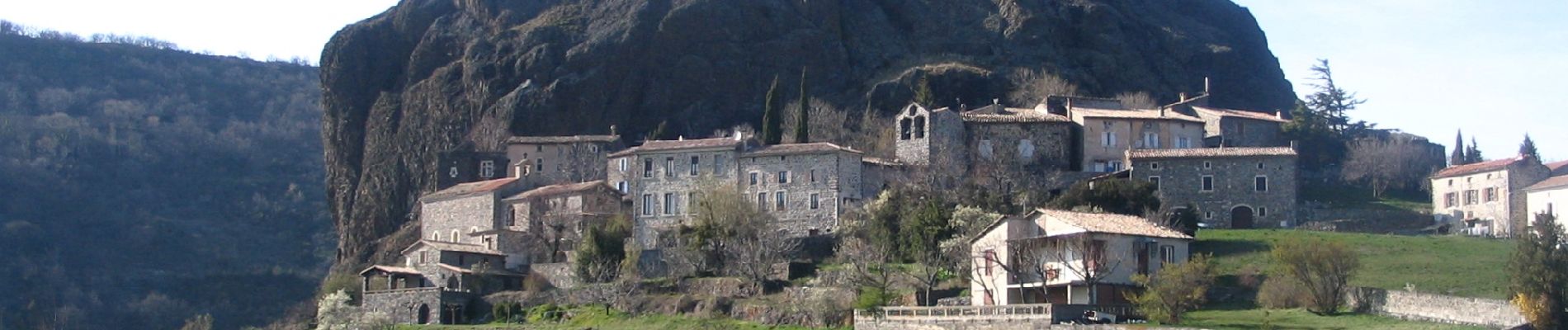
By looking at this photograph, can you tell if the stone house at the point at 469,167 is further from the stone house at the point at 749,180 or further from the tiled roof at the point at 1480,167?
the tiled roof at the point at 1480,167

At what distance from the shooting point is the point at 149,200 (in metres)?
168

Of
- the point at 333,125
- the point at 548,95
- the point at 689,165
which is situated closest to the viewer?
the point at 689,165

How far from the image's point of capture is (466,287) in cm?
8838

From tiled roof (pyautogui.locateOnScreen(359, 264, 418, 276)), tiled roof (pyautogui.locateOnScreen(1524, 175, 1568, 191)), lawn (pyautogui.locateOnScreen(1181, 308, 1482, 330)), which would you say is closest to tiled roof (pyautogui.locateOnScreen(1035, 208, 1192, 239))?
lawn (pyautogui.locateOnScreen(1181, 308, 1482, 330))

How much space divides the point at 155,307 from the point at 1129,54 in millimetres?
65661

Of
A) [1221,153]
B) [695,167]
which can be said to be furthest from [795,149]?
[1221,153]

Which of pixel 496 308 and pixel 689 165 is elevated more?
pixel 689 165

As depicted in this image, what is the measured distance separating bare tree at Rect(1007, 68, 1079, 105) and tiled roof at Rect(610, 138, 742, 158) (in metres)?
18.5

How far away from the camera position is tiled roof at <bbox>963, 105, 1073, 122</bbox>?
94.5m

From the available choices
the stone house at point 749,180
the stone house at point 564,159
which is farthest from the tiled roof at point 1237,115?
the stone house at point 564,159

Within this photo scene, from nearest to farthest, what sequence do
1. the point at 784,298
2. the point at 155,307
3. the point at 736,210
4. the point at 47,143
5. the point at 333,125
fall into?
the point at 784,298 → the point at 736,210 → the point at 333,125 → the point at 155,307 → the point at 47,143

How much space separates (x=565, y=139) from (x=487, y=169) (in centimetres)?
439

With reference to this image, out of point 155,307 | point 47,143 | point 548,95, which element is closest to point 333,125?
point 548,95

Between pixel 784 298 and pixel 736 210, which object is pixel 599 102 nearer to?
pixel 736 210
